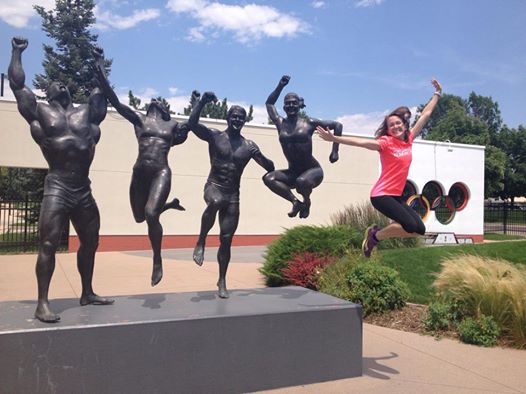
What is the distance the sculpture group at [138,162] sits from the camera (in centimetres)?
476

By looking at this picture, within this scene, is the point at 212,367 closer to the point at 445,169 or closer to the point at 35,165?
the point at 35,165

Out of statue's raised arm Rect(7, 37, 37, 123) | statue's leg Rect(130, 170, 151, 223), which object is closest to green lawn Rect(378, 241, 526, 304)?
statue's leg Rect(130, 170, 151, 223)

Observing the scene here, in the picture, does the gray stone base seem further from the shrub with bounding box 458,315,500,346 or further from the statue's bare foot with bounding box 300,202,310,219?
the shrub with bounding box 458,315,500,346

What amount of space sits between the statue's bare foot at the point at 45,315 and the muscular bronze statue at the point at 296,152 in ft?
9.55

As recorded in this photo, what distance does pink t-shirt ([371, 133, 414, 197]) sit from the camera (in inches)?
203

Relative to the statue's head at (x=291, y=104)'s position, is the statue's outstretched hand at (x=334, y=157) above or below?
below

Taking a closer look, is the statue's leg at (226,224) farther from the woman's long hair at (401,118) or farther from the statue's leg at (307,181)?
the woman's long hair at (401,118)

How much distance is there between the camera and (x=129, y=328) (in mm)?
4359

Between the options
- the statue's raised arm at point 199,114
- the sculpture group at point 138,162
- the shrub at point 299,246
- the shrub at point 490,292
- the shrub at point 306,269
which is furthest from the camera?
the shrub at point 299,246

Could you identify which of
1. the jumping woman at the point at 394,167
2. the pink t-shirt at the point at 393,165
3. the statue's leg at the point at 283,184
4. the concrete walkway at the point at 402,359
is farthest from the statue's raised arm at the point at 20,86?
the pink t-shirt at the point at 393,165

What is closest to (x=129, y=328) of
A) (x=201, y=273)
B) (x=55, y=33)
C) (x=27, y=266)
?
(x=201, y=273)

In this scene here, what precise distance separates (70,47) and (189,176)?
38.3 feet

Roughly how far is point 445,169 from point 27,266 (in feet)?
59.7

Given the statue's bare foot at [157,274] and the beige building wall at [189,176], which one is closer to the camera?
the statue's bare foot at [157,274]
